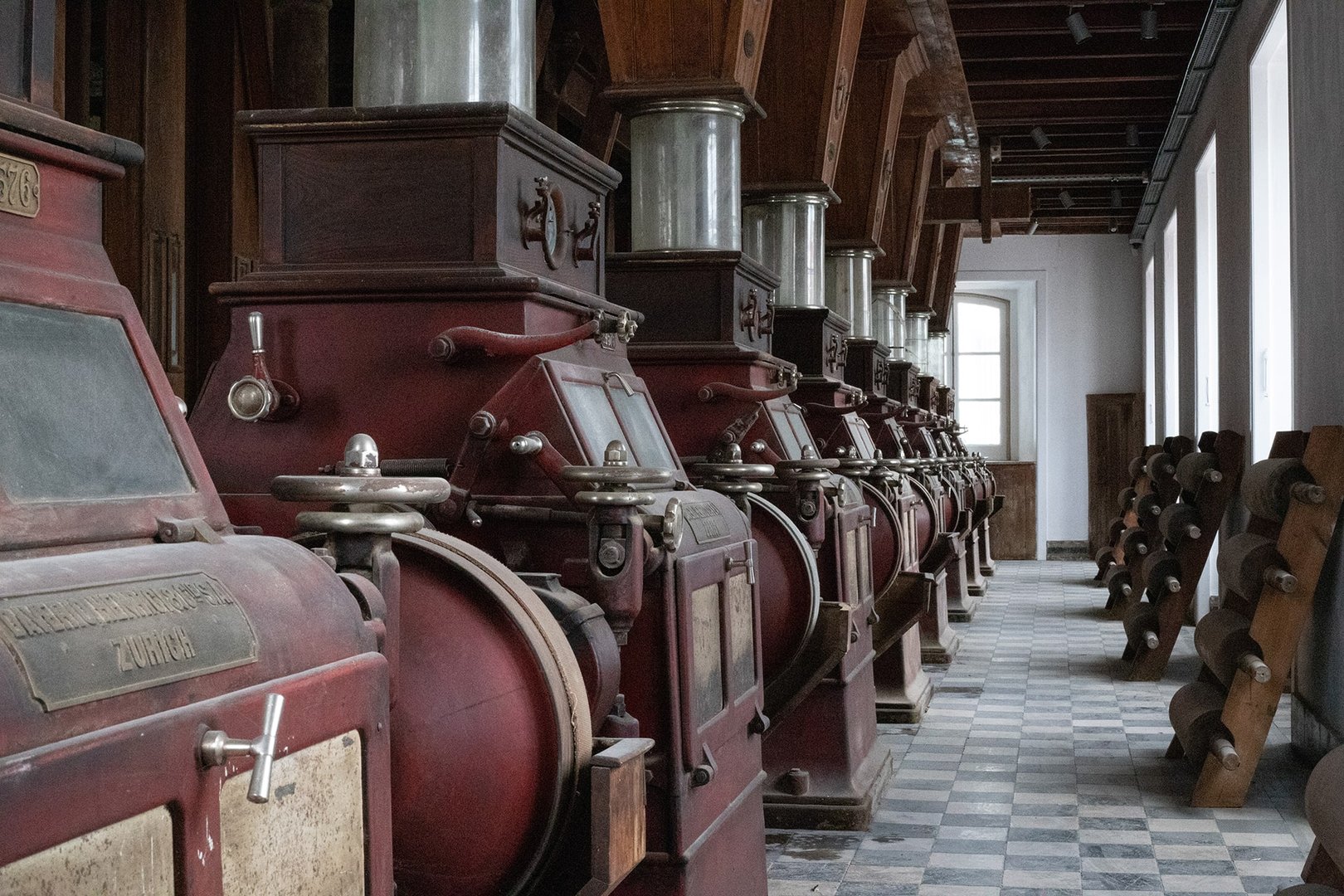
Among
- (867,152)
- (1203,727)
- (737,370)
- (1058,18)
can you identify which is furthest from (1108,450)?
(737,370)

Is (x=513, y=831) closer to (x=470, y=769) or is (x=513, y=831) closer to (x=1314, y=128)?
(x=470, y=769)

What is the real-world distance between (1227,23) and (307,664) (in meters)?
9.88

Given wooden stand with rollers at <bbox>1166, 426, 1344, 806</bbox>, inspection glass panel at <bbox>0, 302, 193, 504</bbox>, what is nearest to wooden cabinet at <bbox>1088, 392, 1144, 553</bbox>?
wooden stand with rollers at <bbox>1166, 426, 1344, 806</bbox>

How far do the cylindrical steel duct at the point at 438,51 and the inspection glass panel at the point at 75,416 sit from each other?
1.61m

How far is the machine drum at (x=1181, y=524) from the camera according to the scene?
26.7 feet

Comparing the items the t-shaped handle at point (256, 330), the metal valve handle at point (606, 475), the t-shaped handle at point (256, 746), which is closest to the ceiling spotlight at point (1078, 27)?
the t-shaped handle at point (256, 330)

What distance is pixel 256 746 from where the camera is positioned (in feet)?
4.10

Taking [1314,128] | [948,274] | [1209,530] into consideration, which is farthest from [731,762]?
[948,274]

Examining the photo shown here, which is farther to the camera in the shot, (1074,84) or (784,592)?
(1074,84)

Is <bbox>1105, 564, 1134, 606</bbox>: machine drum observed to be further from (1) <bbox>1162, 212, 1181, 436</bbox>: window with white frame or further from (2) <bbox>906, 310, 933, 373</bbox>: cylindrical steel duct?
(2) <bbox>906, 310, 933, 373</bbox>: cylindrical steel duct

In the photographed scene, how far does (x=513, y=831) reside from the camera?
2182mm

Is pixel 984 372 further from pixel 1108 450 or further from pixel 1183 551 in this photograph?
pixel 1183 551

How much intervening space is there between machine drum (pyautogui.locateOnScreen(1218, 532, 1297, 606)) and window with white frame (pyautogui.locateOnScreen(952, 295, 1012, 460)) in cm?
1513

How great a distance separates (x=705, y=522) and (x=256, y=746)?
2144 millimetres
